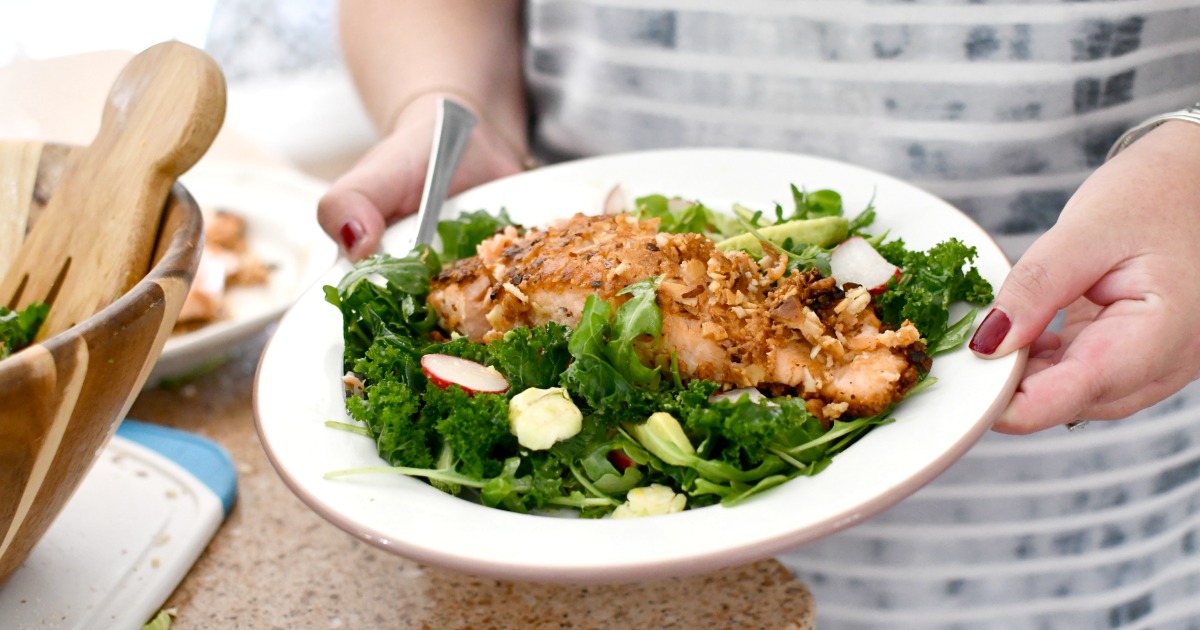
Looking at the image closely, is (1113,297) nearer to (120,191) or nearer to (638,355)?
(638,355)

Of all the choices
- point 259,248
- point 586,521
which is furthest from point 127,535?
point 259,248

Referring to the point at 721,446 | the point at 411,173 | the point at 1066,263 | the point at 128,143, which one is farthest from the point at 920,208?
the point at 128,143

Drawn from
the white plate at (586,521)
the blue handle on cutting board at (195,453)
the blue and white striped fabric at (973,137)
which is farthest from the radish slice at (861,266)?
the blue handle on cutting board at (195,453)

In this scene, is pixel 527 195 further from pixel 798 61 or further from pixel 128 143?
pixel 128 143

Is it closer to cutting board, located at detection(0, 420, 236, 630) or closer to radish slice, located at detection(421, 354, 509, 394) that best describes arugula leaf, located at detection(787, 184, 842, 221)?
radish slice, located at detection(421, 354, 509, 394)

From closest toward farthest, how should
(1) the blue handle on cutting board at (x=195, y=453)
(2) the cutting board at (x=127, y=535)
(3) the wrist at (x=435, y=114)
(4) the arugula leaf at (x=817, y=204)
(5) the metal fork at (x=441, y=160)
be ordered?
(2) the cutting board at (x=127, y=535)
(1) the blue handle on cutting board at (x=195, y=453)
(4) the arugula leaf at (x=817, y=204)
(5) the metal fork at (x=441, y=160)
(3) the wrist at (x=435, y=114)

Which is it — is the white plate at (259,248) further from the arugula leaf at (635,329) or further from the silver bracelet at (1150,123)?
the silver bracelet at (1150,123)
